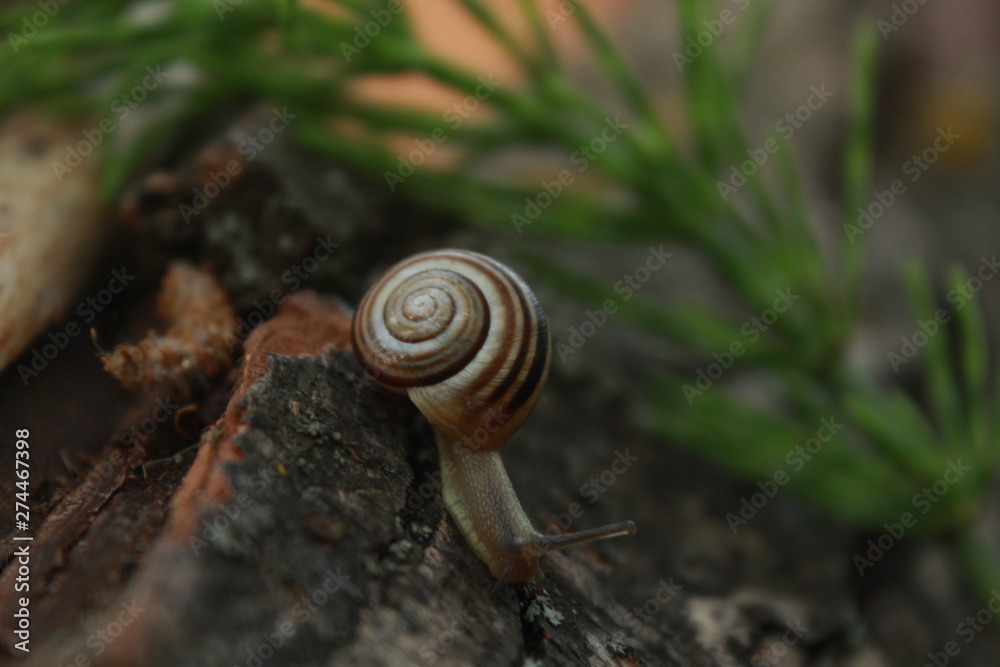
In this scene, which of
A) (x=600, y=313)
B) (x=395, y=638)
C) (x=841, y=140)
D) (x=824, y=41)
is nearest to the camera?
(x=395, y=638)

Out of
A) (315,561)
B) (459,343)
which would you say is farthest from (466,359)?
(315,561)

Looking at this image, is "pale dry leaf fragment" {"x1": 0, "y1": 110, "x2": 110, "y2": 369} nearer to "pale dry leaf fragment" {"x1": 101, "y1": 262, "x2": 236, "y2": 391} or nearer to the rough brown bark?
"pale dry leaf fragment" {"x1": 101, "y1": 262, "x2": 236, "y2": 391}

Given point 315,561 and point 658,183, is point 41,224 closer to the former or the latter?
point 315,561

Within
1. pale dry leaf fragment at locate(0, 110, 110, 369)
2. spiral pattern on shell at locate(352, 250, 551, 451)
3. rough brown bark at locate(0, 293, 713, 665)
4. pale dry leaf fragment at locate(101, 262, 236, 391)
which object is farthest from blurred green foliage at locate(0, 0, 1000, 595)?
rough brown bark at locate(0, 293, 713, 665)

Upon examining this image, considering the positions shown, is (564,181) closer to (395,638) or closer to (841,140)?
(841,140)

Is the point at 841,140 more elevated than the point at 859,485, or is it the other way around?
the point at 841,140

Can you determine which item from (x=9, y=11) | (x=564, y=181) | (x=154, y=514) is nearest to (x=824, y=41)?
(x=564, y=181)

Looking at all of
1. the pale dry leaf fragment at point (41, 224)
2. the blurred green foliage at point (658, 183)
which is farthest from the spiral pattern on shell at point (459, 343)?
the pale dry leaf fragment at point (41, 224)
